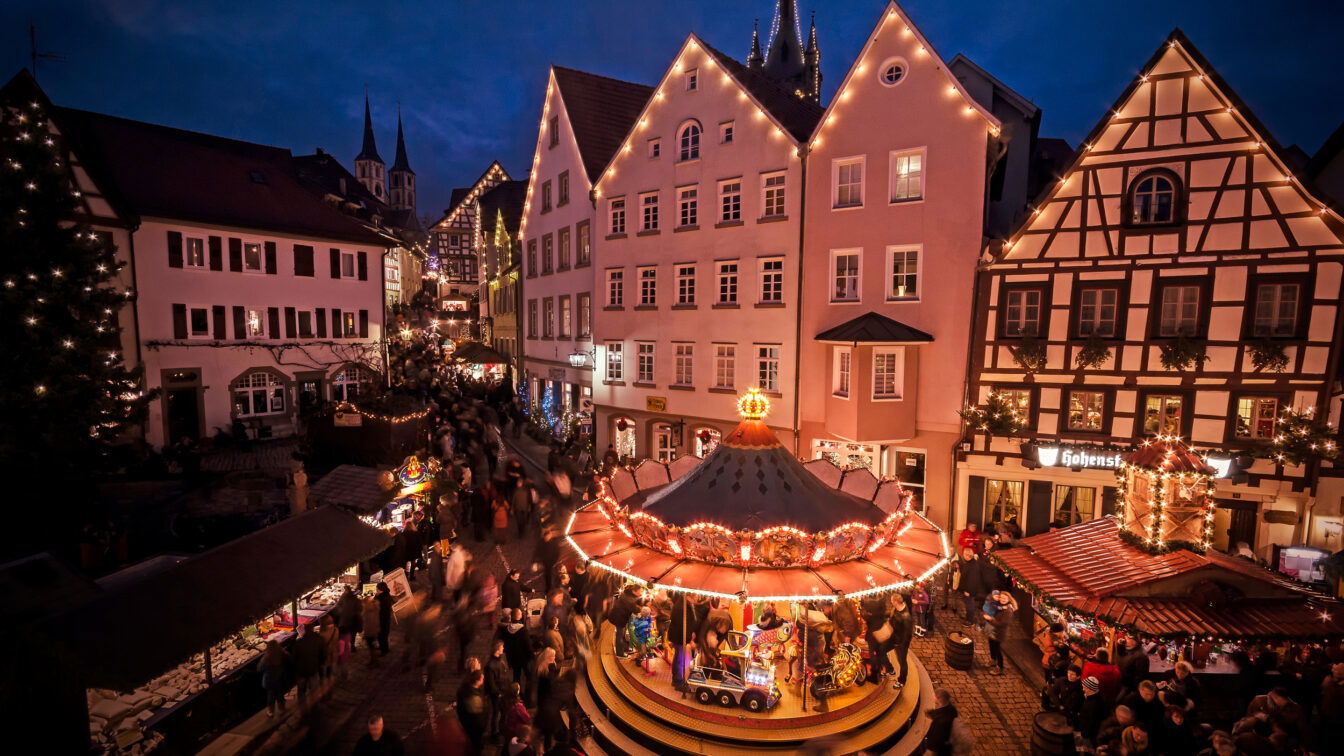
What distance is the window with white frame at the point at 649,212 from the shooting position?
74.5 ft

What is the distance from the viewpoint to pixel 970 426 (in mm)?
17281

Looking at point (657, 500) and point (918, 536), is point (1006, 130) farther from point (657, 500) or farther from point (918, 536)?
point (657, 500)

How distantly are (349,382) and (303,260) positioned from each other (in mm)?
5976

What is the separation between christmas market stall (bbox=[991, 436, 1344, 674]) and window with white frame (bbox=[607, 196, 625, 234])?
1695cm

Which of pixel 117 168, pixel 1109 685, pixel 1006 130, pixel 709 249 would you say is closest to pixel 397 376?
pixel 117 168

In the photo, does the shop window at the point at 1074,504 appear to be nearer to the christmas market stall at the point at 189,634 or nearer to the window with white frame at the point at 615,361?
the window with white frame at the point at 615,361

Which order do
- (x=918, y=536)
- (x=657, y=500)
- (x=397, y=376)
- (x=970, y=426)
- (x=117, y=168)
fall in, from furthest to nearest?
(x=397, y=376) → (x=117, y=168) → (x=970, y=426) → (x=918, y=536) → (x=657, y=500)

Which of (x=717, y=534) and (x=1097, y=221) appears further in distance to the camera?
(x=1097, y=221)

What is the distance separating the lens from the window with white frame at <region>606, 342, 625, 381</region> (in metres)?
24.3

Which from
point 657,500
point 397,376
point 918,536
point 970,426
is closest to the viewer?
point 657,500

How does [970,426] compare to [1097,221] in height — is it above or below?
below

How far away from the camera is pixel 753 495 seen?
9.42 meters

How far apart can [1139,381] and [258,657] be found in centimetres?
1918

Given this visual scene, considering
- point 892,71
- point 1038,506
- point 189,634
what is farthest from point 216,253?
point 1038,506
